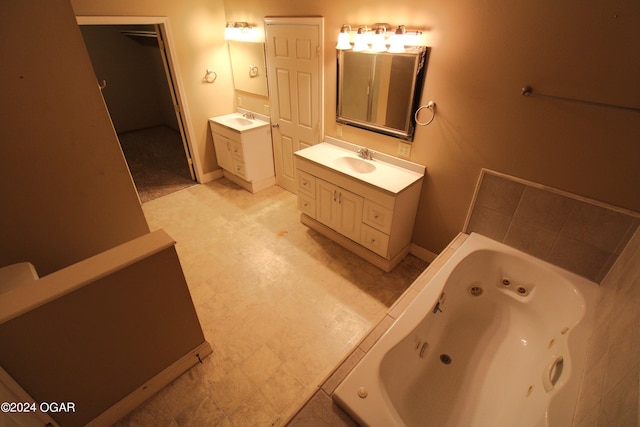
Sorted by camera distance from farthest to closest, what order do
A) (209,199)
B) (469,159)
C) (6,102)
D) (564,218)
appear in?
1. (209,199)
2. (469,159)
3. (564,218)
4. (6,102)

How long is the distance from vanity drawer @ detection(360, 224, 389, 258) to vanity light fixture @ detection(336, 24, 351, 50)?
137 cm

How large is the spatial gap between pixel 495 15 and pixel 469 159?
2.64ft

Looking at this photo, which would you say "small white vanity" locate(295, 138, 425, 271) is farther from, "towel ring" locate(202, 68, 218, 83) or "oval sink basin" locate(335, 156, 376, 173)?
"towel ring" locate(202, 68, 218, 83)

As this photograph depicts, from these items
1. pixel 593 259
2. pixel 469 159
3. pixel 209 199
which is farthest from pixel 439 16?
pixel 209 199

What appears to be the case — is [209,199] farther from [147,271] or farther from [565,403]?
[565,403]

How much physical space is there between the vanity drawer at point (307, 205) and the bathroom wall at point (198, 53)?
1600 mm

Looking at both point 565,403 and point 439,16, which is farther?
point 439,16

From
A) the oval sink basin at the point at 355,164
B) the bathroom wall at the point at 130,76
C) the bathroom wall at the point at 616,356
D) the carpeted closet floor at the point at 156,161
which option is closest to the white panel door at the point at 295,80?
the oval sink basin at the point at 355,164

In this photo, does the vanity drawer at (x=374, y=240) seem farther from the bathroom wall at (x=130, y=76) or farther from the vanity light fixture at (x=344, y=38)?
the bathroom wall at (x=130, y=76)

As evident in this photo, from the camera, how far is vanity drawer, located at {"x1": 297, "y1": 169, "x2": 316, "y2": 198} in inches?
104

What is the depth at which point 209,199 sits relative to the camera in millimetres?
3447

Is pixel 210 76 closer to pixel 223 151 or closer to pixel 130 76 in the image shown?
pixel 223 151

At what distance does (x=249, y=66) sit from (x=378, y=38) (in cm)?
173
